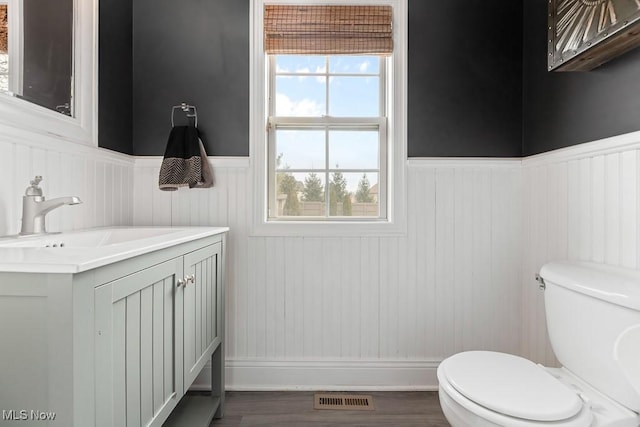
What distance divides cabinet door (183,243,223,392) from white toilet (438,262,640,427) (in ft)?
2.97

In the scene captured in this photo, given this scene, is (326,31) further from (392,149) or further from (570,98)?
(570,98)

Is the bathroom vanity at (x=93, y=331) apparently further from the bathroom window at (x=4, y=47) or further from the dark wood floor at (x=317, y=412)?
the dark wood floor at (x=317, y=412)

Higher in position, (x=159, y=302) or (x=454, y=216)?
(x=454, y=216)

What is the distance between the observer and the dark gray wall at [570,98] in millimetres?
1348

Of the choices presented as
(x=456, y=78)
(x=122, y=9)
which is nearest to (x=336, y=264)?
(x=456, y=78)

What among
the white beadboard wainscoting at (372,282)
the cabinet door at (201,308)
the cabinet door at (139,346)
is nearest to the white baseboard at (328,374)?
the white beadboard wainscoting at (372,282)

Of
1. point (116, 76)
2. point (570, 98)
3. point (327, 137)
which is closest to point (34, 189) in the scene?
point (116, 76)

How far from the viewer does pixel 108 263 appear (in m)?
0.78

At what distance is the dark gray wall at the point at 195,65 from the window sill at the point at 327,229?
48 centimetres

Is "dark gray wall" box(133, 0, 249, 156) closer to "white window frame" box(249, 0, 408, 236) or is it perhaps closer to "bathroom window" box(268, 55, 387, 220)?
"white window frame" box(249, 0, 408, 236)

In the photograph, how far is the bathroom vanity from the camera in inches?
27.0

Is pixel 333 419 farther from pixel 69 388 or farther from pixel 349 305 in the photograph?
pixel 69 388

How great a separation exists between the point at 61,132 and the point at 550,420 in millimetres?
1944

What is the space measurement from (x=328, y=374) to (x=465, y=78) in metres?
1.80
